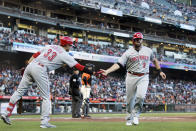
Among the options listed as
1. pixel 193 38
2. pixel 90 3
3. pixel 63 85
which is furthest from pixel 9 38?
pixel 193 38

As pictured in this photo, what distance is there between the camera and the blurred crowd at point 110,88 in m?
26.7

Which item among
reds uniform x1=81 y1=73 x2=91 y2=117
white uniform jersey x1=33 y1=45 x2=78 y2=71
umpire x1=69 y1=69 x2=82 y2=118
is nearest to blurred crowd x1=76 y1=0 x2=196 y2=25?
reds uniform x1=81 y1=73 x2=91 y2=117

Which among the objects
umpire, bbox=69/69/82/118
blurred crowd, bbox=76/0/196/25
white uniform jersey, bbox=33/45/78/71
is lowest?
umpire, bbox=69/69/82/118

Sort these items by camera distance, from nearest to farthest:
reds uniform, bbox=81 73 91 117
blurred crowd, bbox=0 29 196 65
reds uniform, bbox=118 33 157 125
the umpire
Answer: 1. reds uniform, bbox=118 33 157 125
2. the umpire
3. reds uniform, bbox=81 73 91 117
4. blurred crowd, bbox=0 29 196 65

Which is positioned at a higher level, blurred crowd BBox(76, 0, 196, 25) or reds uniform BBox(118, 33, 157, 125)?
blurred crowd BBox(76, 0, 196, 25)

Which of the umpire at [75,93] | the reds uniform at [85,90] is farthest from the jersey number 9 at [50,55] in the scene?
the reds uniform at [85,90]

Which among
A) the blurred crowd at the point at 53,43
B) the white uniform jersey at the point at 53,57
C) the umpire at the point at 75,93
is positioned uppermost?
the blurred crowd at the point at 53,43

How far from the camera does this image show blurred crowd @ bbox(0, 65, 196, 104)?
87.5 ft

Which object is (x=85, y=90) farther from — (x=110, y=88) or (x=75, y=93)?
(x=110, y=88)

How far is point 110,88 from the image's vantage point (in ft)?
115

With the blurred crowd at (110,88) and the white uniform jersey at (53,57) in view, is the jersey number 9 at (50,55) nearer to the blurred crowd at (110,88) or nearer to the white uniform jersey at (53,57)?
the white uniform jersey at (53,57)

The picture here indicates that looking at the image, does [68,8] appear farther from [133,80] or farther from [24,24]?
[133,80]

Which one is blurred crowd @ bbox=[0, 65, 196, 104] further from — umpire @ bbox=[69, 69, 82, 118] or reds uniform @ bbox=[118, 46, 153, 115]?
reds uniform @ bbox=[118, 46, 153, 115]

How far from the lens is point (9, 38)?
102 ft
